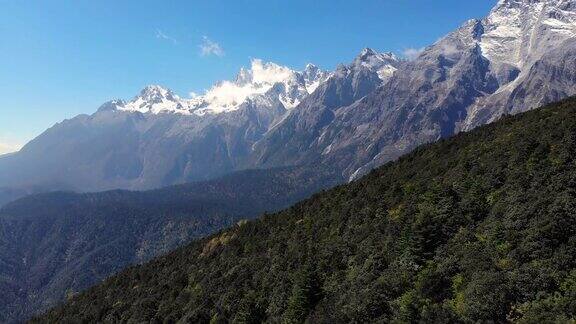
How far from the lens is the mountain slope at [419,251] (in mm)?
41562

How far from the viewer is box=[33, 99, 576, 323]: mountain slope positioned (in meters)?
41.6

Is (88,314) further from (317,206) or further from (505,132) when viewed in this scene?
(505,132)

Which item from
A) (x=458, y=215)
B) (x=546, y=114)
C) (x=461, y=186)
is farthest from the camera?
(x=546, y=114)

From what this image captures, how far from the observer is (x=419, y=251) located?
178 ft

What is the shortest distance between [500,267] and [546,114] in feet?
168

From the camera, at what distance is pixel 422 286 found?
47.3m

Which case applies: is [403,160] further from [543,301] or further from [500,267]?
[543,301]

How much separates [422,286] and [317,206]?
58.0m

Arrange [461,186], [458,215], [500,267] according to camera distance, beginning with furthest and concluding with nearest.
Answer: [461,186] < [458,215] < [500,267]

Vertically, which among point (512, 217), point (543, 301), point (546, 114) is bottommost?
point (543, 301)

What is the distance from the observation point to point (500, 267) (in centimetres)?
4362

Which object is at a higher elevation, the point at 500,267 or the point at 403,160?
the point at 403,160

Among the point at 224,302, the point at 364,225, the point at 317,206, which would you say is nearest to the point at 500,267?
the point at 364,225

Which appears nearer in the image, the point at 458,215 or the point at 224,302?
the point at 458,215
